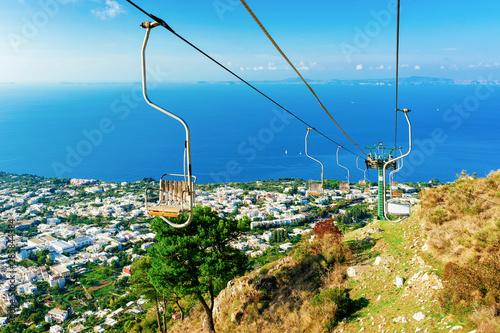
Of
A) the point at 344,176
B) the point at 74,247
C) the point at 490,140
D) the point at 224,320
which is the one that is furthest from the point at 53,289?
the point at 490,140

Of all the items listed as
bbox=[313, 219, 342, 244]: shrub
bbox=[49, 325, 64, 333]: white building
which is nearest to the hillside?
bbox=[313, 219, 342, 244]: shrub

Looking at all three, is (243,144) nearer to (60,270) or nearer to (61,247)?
(61,247)

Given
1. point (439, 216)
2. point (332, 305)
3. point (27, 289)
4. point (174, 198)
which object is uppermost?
point (174, 198)

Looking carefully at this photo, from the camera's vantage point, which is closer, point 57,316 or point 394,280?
point 394,280

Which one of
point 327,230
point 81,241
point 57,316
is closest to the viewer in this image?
point 327,230

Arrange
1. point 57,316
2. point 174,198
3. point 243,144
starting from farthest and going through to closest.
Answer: point 243,144
point 57,316
point 174,198

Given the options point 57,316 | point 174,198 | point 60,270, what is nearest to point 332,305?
point 174,198

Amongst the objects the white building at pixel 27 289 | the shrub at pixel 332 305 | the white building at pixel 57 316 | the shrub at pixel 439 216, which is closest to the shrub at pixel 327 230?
the shrub at pixel 439 216

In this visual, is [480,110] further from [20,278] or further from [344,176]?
[20,278]
